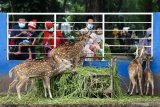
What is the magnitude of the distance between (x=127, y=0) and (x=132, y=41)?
2597 centimetres

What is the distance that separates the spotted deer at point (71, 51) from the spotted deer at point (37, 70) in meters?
0.22

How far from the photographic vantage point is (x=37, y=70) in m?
11.3

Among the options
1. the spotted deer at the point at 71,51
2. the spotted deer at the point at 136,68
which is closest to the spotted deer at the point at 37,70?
the spotted deer at the point at 71,51

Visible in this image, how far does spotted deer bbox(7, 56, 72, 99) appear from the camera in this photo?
11.3 m

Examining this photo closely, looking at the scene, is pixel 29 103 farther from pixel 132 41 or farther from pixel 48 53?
pixel 132 41

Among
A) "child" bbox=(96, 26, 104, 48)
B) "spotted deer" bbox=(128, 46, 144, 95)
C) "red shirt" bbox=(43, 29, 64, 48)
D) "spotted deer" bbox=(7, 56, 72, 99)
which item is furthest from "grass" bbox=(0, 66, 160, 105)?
"red shirt" bbox=(43, 29, 64, 48)

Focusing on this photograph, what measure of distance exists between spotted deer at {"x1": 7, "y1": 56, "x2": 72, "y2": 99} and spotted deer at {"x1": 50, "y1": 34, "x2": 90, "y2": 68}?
0.22 m

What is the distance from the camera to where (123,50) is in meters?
17.1

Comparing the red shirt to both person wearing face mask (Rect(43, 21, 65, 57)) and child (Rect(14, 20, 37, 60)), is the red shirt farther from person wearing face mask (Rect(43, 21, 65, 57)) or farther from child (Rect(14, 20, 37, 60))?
child (Rect(14, 20, 37, 60))

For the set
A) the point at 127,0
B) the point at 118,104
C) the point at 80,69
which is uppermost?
the point at 127,0

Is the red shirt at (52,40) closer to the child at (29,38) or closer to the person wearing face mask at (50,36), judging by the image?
the person wearing face mask at (50,36)

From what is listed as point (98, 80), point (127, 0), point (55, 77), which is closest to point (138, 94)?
point (98, 80)

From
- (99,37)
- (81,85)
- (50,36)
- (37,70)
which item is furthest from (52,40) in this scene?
(81,85)

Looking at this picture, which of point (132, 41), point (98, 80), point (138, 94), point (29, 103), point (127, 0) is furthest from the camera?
point (127, 0)
